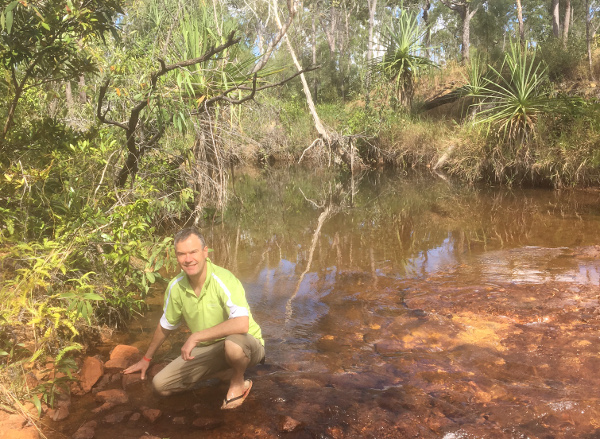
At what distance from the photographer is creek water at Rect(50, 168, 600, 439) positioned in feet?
9.45

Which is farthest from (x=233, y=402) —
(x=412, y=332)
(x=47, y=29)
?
(x=47, y=29)

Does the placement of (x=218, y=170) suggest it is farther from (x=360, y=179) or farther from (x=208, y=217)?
(x=360, y=179)

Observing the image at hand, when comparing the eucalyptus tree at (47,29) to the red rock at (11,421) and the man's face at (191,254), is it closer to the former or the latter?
the man's face at (191,254)

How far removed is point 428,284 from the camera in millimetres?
5203

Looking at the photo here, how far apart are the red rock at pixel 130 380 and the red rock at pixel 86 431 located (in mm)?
481

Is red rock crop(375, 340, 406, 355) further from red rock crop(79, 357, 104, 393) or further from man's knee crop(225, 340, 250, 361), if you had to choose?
red rock crop(79, 357, 104, 393)

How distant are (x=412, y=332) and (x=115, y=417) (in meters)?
2.31

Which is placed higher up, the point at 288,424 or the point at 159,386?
the point at 159,386

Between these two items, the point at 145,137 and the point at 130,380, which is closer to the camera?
the point at 130,380

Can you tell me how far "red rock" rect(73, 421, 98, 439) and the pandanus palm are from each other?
14.3 m

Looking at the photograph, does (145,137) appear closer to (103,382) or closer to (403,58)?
(103,382)

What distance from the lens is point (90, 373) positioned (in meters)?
3.43

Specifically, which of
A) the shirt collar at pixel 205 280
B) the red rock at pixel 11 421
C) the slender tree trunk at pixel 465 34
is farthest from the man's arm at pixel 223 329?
the slender tree trunk at pixel 465 34

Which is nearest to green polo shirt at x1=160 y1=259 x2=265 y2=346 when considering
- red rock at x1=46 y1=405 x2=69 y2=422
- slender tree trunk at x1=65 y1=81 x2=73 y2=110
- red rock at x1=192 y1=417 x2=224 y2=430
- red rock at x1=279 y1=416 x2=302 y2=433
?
red rock at x1=192 y1=417 x2=224 y2=430
